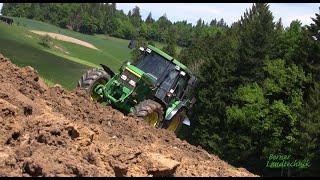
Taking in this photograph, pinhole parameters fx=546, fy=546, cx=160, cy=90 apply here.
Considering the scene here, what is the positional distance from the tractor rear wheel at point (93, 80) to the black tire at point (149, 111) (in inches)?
68.2

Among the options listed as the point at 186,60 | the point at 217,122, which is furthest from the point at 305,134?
the point at 186,60

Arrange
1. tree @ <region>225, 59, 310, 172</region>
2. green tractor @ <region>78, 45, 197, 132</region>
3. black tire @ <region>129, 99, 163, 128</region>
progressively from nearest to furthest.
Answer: black tire @ <region>129, 99, 163, 128</region> → green tractor @ <region>78, 45, 197, 132</region> → tree @ <region>225, 59, 310, 172</region>

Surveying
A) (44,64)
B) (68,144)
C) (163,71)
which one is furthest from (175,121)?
(44,64)

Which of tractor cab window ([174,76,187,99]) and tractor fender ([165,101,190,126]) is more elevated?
tractor cab window ([174,76,187,99])

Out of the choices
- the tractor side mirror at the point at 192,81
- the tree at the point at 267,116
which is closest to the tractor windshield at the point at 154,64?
the tractor side mirror at the point at 192,81

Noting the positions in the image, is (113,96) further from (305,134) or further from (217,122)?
(217,122)

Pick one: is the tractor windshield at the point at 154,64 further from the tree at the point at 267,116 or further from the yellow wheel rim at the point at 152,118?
the tree at the point at 267,116

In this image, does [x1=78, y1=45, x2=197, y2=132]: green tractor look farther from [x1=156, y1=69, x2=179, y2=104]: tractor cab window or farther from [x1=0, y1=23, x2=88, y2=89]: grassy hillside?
[x1=0, y1=23, x2=88, y2=89]: grassy hillside

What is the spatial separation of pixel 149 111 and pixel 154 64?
8.62 ft

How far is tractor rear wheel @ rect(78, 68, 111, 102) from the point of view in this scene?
52.3ft

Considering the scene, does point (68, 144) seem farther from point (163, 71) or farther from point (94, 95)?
point (163, 71)

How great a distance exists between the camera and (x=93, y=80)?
1605 cm

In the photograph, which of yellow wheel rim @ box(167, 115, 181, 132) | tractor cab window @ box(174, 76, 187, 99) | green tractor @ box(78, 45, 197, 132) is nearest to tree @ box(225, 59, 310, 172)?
yellow wheel rim @ box(167, 115, 181, 132)

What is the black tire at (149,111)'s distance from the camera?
14672 millimetres
